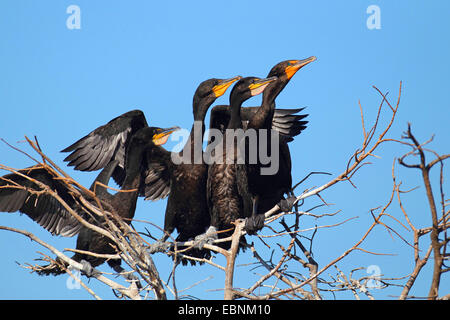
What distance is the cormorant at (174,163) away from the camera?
22.1ft

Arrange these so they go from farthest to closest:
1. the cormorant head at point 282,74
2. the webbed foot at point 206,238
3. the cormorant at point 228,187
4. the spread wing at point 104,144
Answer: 1. the spread wing at point 104,144
2. the cormorant head at point 282,74
3. the cormorant at point 228,187
4. the webbed foot at point 206,238

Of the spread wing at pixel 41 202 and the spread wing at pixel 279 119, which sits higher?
the spread wing at pixel 279 119

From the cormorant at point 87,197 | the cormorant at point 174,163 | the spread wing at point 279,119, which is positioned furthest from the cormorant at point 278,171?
the cormorant at point 87,197

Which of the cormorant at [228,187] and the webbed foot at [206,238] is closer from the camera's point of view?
the webbed foot at [206,238]

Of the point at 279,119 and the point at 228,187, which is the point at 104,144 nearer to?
the point at 228,187

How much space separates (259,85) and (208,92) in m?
0.77

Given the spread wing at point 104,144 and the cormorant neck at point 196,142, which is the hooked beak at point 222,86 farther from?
the spread wing at point 104,144

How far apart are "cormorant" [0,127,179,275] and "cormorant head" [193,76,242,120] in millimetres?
385

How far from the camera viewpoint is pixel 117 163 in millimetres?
7664

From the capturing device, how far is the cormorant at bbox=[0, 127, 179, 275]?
22.1 ft

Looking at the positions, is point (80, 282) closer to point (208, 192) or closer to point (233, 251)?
point (233, 251)

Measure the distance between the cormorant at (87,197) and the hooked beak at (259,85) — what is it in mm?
1078

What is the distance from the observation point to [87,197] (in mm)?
6809
